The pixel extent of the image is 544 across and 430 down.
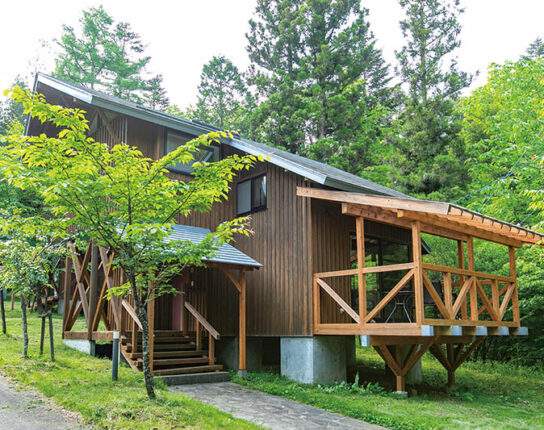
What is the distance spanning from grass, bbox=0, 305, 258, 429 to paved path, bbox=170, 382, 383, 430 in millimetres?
437

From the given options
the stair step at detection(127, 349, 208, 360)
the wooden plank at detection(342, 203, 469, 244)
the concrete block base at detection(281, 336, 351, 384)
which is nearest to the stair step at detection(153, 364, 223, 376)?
the stair step at detection(127, 349, 208, 360)

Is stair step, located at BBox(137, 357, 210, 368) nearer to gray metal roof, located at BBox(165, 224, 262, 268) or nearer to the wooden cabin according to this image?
the wooden cabin

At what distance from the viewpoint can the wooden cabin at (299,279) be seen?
28.1ft

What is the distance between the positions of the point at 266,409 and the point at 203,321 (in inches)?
131

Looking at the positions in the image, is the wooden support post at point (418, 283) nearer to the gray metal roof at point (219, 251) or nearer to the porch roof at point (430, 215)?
the porch roof at point (430, 215)

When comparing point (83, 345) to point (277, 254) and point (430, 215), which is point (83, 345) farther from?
point (430, 215)

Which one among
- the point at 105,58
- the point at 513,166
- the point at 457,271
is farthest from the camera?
the point at 105,58

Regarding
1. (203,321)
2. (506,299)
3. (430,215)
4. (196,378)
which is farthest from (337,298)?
(506,299)

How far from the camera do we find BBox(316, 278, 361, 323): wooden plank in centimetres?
881

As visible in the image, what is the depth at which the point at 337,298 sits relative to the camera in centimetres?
910

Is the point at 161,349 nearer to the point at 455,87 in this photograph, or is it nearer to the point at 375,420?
the point at 375,420

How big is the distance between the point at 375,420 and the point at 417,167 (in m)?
15.1

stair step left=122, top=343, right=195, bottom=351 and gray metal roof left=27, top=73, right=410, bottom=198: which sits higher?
gray metal roof left=27, top=73, right=410, bottom=198

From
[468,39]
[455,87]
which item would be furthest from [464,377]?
[468,39]
